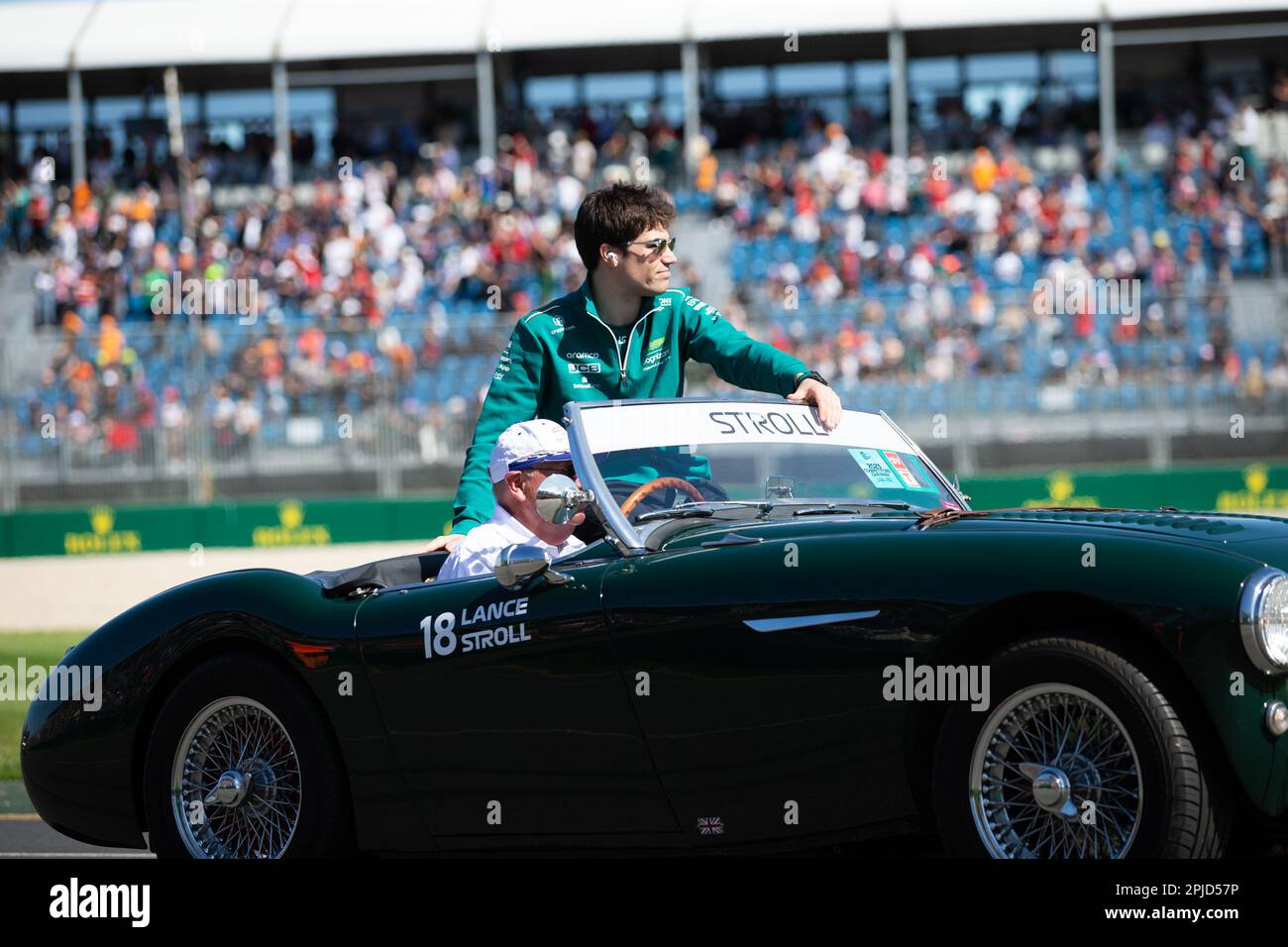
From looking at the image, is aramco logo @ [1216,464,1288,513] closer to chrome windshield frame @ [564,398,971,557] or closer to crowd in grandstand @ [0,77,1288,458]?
crowd in grandstand @ [0,77,1288,458]

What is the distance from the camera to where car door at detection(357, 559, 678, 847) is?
3.85 m

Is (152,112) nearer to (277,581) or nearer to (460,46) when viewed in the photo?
(460,46)

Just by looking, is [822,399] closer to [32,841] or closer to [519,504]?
[519,504]

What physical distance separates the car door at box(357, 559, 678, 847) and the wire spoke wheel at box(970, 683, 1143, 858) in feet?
2.49

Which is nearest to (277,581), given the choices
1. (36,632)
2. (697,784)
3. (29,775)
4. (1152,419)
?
(29,775)

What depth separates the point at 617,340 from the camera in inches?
209

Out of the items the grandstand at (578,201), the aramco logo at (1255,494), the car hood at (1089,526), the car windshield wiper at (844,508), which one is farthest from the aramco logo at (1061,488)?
the car hood at (1089,526)

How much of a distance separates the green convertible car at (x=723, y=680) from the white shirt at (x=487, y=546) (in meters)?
0.10

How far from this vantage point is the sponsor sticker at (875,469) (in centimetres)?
459

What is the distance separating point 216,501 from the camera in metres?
18.3

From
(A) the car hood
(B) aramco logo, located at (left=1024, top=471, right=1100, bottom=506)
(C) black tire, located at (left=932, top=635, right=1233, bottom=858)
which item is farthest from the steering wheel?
(B) aramco logo, located at (left=1024, top=471, right=1100, bottom=506)

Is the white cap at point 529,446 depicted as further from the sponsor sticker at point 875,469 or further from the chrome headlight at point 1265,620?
the chrome headlight at point 1265,620

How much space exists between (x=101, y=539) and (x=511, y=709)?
15543 millimetres
